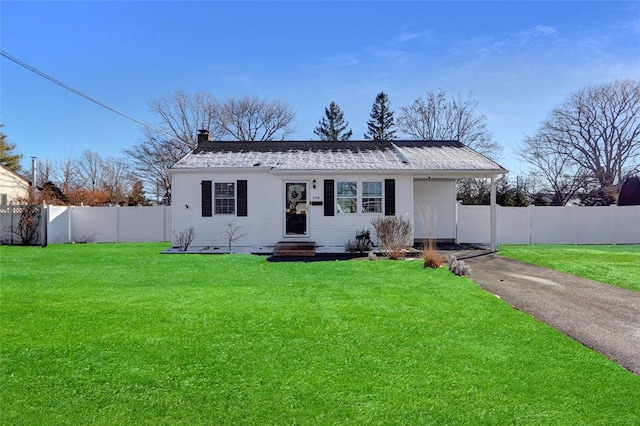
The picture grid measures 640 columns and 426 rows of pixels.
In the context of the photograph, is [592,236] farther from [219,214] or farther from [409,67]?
[219,214]

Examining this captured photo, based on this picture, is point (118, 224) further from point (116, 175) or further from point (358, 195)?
point (116, 175)

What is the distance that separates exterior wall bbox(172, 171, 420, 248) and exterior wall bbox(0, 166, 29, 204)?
54.0ft

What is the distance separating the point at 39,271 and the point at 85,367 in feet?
22.9

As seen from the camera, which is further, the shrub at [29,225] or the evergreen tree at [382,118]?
the evergreen tree at [382,118]

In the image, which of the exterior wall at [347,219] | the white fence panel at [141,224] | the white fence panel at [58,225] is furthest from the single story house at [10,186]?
the exterior wall at [347,219]

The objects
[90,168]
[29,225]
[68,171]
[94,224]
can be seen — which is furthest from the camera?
[90,168]

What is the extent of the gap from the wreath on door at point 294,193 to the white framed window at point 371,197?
2204 mm

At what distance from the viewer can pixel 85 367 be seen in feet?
11.7

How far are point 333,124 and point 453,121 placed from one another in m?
12.9

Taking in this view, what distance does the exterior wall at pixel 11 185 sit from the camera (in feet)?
79.5

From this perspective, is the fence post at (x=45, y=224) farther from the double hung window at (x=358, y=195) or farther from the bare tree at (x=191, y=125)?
the bare tree at (x=191, y=125)

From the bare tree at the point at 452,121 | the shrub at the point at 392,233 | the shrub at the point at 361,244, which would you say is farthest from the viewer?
the bare tree at the point at 452,121

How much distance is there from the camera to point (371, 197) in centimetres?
1350

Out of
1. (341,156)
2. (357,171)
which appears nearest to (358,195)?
(357,171)
